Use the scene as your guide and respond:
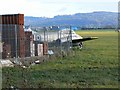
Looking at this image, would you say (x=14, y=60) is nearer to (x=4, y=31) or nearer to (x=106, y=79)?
(x=4, y=31)

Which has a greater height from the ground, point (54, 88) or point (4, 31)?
point (4, 31)

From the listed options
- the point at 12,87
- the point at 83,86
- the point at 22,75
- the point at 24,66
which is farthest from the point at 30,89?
the point at 24,66

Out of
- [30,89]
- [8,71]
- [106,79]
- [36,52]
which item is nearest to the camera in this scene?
[30,89]

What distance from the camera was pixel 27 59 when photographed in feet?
67.7

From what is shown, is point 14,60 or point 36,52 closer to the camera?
point 14,60

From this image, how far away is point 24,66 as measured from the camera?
19.0 m

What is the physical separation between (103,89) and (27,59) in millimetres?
8760

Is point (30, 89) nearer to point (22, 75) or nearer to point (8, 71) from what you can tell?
point (22, 75)

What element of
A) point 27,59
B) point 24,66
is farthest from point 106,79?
point 27,59

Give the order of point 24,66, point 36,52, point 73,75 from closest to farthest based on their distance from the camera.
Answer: point 73,75 → point 24,66 → point 36,52

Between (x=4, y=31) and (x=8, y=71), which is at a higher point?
(x=4, y=31)

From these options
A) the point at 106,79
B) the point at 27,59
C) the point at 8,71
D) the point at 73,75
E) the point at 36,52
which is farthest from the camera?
the point at 36,52

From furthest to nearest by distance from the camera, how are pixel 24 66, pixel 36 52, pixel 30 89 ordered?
pixel 36 52 < pixel 24 66 < pixel 30 89

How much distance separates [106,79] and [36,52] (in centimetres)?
892
